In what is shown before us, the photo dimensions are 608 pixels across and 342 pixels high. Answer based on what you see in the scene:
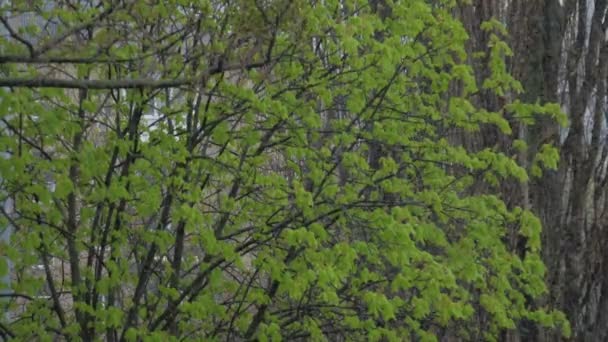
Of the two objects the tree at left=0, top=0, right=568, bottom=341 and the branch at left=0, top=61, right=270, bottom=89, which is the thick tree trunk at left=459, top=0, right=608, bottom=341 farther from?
the branch at left=0, top=61, right=270, bottom=89

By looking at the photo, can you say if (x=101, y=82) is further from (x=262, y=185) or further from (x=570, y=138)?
(x=570, y=138)

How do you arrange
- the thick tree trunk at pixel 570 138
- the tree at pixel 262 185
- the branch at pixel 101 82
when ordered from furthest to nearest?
the thick tree trunk at pixel 570 138 < the tree at pixel 262 185 < the branch at pixel 101 82

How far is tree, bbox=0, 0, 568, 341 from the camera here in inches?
249

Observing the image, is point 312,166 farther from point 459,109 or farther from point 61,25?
point 61,25

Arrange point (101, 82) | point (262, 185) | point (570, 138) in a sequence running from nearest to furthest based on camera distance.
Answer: point (101, 82)
point (262, 185)
point (570, 138)

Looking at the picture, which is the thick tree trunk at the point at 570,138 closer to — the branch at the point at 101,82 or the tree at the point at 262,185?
the tree at the point at 262,185

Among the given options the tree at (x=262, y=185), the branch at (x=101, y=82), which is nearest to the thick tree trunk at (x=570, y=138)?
the tree at (x=262, y=185)

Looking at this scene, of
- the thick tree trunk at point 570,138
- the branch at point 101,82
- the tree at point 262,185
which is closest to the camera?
the branch at point 101,82

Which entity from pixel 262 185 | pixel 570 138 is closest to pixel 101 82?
pixel 262 185

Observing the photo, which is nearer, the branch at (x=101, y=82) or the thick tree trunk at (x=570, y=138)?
the branch at (x=101, y=82)

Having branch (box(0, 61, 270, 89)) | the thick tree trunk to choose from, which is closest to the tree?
branch (box(0, 61, 270, 89))

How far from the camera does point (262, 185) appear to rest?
287 inches

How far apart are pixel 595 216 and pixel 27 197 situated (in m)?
6.67

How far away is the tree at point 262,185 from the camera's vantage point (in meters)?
6.31
